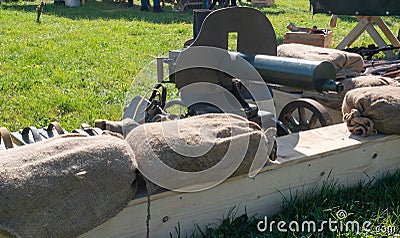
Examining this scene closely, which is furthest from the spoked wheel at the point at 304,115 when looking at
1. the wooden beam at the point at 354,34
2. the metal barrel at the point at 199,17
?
the wooden beam at the point at 354,34

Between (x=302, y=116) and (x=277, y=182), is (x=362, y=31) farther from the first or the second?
(x=277, y=182)

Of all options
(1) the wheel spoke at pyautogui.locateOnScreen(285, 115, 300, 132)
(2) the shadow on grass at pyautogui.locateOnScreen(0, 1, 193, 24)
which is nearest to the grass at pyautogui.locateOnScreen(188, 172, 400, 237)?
(1) the wheel spoke at pyautogui.locateOnScreen(285, 115, 300, 132)

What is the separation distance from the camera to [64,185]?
203 centimetres

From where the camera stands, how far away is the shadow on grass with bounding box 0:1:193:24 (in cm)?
1497

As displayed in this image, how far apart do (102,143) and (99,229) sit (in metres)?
0.35

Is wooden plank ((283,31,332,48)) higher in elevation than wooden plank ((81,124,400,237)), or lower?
higher

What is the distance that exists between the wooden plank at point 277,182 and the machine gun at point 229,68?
0.32 m

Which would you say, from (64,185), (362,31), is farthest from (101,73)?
(64,185)

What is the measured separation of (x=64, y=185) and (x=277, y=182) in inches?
45.1

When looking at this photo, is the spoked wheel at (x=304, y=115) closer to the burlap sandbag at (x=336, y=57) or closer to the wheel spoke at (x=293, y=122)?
the wheel spoke at (x=293, y=122)

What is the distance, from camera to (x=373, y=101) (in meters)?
3.06

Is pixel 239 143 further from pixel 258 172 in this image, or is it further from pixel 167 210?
pixel 167 210

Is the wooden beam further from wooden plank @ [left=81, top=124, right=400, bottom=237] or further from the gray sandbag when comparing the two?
wooden plank @ [left=81, top=124, right=400, bottom=237]

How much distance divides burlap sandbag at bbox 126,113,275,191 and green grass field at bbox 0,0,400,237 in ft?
1.03
